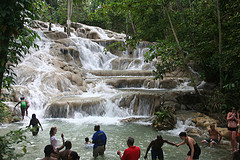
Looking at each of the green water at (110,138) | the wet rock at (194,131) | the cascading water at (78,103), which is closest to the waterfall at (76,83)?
the cascading water at (78,103)

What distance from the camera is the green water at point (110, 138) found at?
6316 mm

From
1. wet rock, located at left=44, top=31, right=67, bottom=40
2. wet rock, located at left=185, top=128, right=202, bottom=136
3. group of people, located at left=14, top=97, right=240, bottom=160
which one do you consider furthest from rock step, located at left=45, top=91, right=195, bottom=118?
wet rock, located at left=44, top=31, right=67, bottom=40

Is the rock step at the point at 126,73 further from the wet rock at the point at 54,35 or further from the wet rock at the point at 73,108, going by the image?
the wet rock at the point at 54,35

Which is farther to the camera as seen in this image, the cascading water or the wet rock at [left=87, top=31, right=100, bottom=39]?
the wet rock at [left=87, top=31, right=100, bottom=39]

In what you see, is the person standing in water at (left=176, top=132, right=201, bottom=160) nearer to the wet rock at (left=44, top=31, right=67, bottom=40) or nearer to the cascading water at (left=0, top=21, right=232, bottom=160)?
the cascading water at (left=0, top=21, right=232, bottom=160)

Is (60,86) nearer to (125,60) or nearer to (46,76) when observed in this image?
(46,76)

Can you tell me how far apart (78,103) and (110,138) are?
4.09m

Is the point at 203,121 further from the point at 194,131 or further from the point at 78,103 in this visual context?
the point at 78,103

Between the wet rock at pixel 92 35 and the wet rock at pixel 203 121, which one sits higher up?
the wet rock at pixel 92 35

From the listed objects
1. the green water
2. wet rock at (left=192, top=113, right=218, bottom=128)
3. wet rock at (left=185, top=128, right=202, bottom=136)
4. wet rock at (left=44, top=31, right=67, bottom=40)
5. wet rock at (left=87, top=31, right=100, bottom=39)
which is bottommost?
the green water

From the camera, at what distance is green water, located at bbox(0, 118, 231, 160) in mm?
6316

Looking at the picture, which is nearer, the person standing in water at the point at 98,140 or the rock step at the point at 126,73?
the person standing in water at the point at 98,140

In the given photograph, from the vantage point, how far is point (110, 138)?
317 inches

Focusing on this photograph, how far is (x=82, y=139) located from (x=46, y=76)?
26.9 feet
